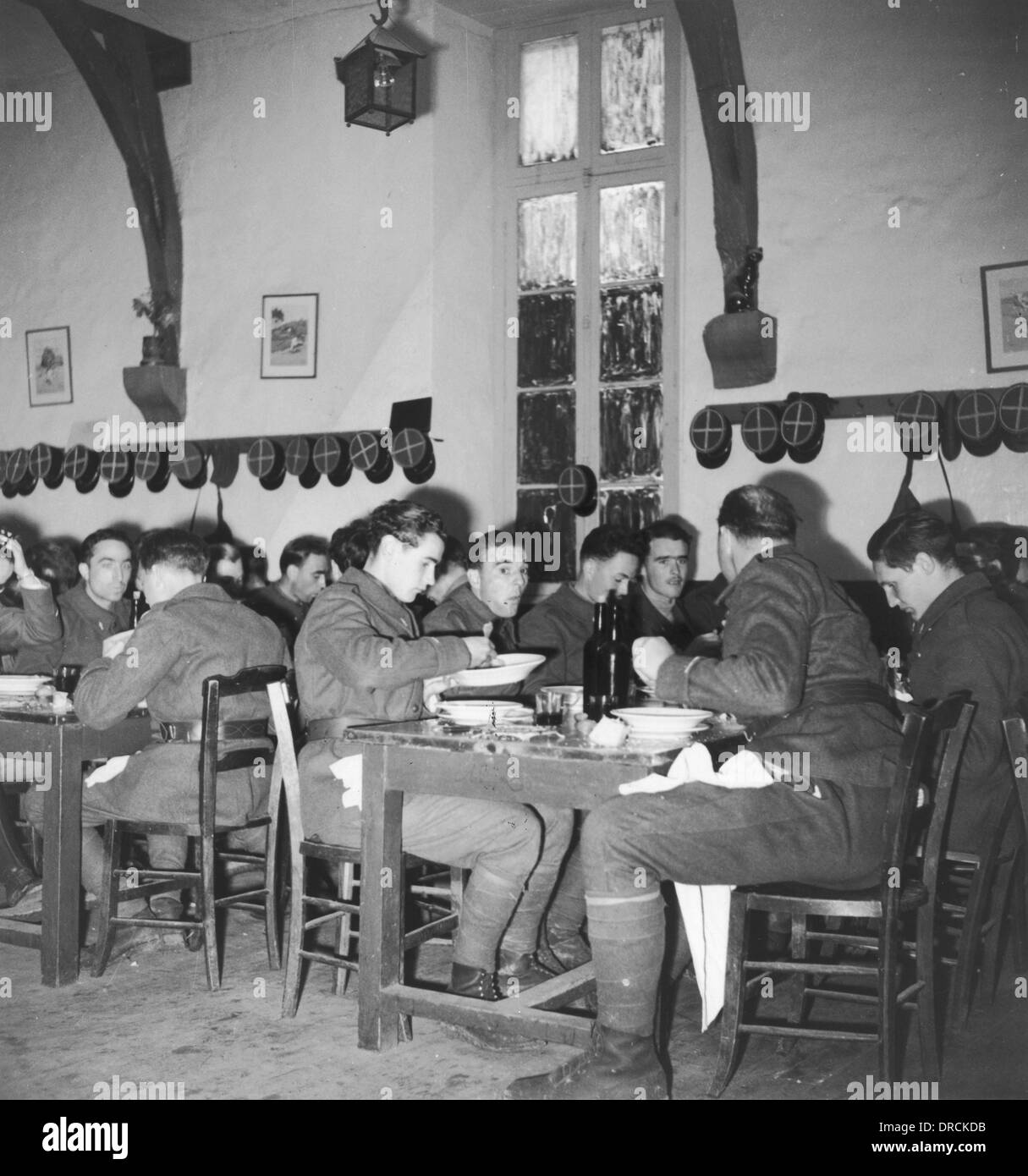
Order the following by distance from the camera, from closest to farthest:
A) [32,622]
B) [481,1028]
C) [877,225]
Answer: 1. [481,1028]
2. [32,622]
3. [877,225]

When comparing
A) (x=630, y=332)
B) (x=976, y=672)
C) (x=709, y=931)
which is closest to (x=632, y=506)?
(x=630, y=332)

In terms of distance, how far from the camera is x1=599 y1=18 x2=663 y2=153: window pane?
6.58 m

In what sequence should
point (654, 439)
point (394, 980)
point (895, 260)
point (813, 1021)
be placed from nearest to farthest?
1. point (394, 980)
2. point (813, 1021)
3. point (895, 260)
4. point (654, 439)

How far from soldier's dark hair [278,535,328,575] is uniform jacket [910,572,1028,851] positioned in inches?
129

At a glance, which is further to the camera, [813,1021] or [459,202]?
[459,202]

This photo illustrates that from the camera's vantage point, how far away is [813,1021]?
3.25 meters

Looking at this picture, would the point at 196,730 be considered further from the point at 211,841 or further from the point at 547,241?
the point at 547,241

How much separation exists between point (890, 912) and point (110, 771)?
2.24m

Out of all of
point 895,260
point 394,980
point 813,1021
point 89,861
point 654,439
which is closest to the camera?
point 394,980

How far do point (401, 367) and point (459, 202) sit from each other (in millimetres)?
947

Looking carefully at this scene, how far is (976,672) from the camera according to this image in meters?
3.33

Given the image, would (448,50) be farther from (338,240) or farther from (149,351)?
(149,351)

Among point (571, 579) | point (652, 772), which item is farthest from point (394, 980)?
point (571, 579)

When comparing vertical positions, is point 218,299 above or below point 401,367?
above
